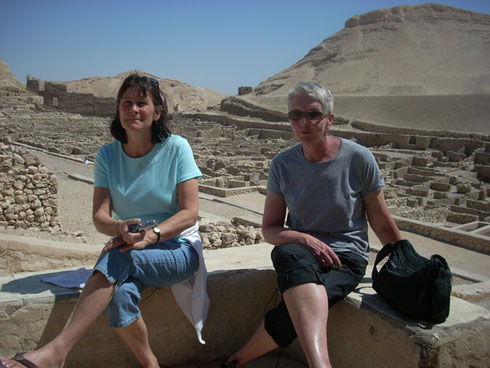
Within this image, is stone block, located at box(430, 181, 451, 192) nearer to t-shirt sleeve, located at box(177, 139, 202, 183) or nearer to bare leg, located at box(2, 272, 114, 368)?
t-shirt sleeve, located at box(177, 139, 202, 183)

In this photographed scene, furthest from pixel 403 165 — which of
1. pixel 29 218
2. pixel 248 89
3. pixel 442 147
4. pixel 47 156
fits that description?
pixel 248 89

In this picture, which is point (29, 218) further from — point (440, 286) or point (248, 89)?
point (248, 89)

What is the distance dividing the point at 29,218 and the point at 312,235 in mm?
5435

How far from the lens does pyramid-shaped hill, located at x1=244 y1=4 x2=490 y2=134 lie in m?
37.4

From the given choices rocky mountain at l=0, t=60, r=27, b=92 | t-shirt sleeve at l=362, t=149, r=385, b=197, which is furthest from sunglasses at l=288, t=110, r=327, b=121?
rocky mountain at l=0, t=60, r=27, b=92

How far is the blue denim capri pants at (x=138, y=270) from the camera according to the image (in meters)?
2.12

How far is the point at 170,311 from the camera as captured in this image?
2588 millimetres

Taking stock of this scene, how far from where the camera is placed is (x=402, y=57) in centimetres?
6088

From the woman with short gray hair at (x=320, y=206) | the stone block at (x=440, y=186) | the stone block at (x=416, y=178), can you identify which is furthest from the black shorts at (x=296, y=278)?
the stone block at (x=416, y=178)

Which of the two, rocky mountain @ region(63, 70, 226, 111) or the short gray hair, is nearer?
the short gray hair

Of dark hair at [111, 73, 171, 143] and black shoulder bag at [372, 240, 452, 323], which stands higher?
dark hair at [111, 73, 171, 143]

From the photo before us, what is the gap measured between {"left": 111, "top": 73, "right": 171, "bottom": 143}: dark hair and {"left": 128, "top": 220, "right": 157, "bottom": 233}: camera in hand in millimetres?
523

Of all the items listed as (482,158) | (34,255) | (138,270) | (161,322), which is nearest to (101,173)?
(138,270)

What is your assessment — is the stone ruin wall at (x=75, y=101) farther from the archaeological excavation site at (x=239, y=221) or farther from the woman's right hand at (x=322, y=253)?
the woman's right hand at (x=322, y=253)
